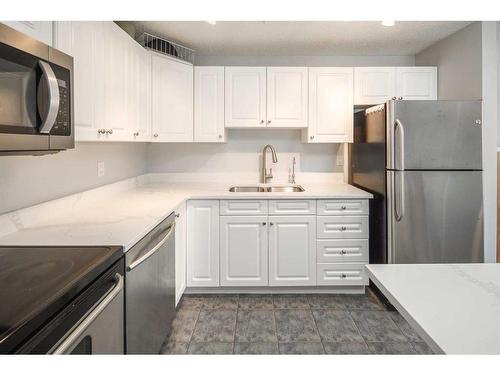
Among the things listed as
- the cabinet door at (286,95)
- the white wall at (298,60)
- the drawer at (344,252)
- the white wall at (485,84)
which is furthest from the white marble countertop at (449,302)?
the white wall at (298,60)

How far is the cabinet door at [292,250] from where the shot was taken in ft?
9.33

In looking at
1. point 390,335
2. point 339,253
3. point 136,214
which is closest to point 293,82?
point 339,253

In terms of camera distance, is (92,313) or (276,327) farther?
(276,327)

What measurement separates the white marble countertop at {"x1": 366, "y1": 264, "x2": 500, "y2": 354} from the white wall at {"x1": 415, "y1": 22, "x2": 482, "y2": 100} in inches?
85.9

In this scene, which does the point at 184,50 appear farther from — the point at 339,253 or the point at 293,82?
the point at 339,253

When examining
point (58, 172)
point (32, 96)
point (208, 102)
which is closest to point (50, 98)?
point (32, 96)

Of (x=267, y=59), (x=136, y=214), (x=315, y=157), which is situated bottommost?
(x=136, y=214)

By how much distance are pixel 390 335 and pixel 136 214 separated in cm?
174

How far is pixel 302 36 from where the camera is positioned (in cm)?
297

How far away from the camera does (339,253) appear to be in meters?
2.87

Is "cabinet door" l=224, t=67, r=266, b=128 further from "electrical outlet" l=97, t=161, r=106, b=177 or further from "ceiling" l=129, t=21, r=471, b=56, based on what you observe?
"electrical outlet" l=97, t=161, r=106, b=177

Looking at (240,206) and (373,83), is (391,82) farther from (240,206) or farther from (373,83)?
(240,206)

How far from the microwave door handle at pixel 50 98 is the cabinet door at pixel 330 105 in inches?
91.5

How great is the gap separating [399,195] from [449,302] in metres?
1.91
